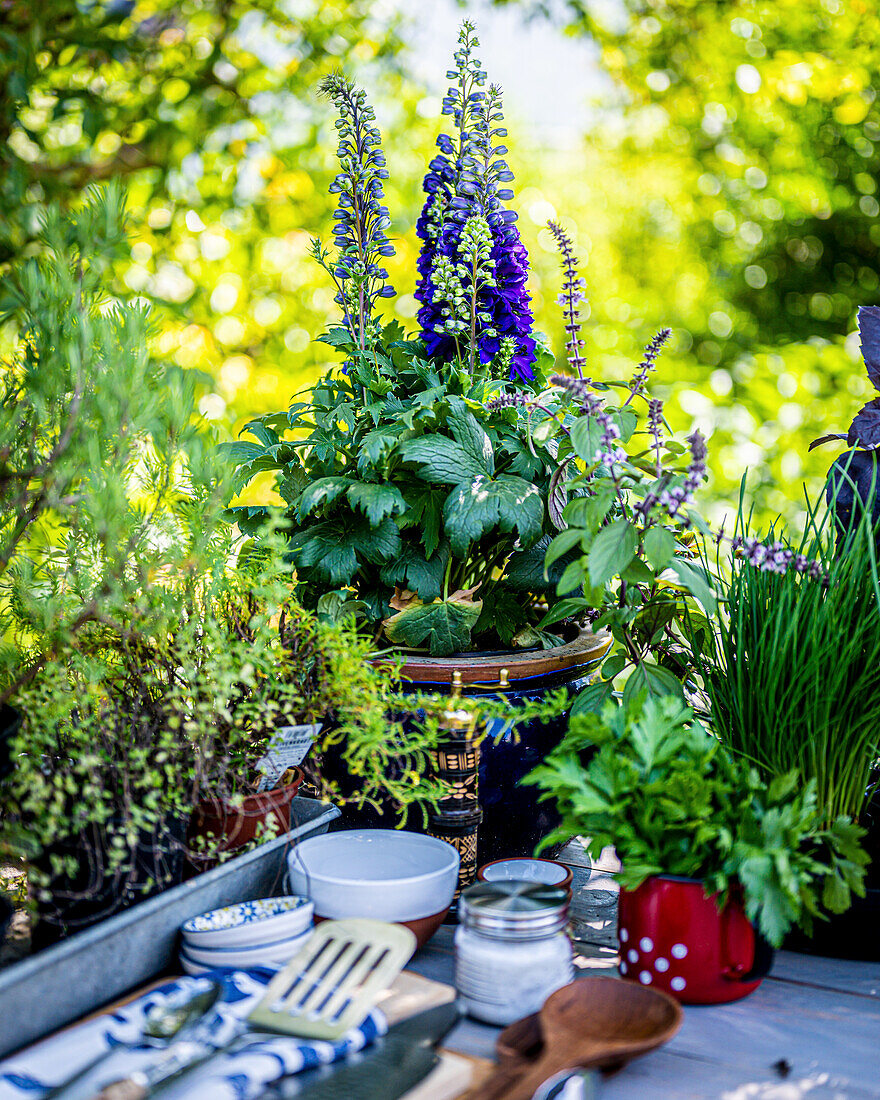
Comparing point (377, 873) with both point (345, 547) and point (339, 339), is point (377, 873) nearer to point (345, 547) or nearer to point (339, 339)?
point (345, 547)

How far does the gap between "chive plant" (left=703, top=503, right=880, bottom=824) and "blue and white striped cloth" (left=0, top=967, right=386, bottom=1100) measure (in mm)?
458

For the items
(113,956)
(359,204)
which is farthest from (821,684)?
(359,204)

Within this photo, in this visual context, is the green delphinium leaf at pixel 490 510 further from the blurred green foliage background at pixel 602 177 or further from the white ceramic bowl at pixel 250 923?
the blurred green foliage background at pixel 602 177

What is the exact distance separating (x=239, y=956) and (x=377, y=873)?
182 mm

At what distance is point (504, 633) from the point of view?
1005 millimetres

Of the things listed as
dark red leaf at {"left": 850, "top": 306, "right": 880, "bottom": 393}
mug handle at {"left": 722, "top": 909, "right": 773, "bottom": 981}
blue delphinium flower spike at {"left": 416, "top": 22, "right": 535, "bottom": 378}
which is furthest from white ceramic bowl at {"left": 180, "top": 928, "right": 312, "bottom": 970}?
dark red leaf at {"left": 850, "top": 306, "right": 880, "bottom": 393}

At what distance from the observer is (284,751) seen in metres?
0.79

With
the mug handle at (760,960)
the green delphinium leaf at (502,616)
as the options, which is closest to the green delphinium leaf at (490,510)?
the green delphinium leaf at (502,616)

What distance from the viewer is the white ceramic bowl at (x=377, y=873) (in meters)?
0.70

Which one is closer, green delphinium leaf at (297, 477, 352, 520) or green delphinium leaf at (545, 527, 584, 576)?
green delphinium leaf at (545, 527, 584, 576)

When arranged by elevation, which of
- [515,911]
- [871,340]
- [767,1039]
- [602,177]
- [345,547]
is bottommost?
[767,1039]

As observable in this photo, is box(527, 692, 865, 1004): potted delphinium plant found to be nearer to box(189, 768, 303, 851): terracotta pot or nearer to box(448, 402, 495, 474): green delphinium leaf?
box(189, 768, 303, 851): terracotta pot

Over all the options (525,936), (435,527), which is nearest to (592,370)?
(435,527)

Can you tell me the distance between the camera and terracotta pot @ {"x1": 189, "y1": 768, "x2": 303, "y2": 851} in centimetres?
75
